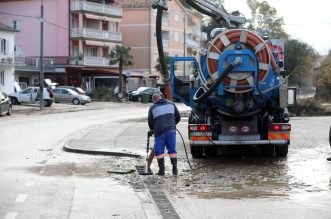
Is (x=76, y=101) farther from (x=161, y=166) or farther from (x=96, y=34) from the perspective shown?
(x=161, y=166)

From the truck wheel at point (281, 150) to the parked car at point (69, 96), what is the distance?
38.2 m

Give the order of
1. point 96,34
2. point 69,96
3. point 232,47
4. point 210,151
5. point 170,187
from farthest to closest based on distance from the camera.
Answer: point 96,34 → point 69,96 → point 210,151 → point 232,47 → point 170,187

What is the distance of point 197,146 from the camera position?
15219mm

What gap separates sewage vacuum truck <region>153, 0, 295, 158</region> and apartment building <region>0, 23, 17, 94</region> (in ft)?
131

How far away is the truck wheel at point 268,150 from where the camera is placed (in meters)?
15.7

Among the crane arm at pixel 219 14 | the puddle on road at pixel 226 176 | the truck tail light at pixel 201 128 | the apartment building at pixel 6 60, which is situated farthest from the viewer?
the apartment building at pixel 6 60

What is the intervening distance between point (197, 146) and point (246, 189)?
4529 millimetres

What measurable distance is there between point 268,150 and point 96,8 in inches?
2265

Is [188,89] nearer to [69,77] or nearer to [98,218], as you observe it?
[98,218]

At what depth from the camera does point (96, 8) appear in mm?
70938

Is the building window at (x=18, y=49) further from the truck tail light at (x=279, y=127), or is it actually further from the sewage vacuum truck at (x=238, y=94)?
the truck tail light at (x=279, y=127)

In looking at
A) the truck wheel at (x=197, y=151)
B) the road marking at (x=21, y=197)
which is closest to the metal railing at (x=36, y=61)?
the truck wheel at (x=197, y=151)

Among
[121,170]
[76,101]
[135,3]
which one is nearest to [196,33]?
[135,3]

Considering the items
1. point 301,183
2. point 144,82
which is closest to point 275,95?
point 301,183
